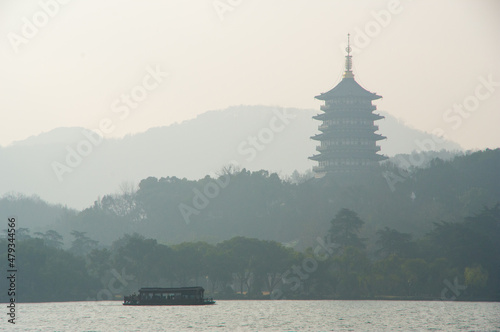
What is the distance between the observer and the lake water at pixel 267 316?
6719 cm

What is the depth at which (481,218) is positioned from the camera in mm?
105688

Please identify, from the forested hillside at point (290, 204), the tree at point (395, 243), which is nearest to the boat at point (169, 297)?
the tree at point (395, 243)

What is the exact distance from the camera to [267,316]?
251 feet

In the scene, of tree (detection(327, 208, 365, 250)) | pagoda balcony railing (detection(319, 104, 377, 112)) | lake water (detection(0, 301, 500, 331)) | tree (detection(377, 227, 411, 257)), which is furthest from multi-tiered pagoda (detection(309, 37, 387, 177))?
lake water (detection(0, 301, 500, 331))

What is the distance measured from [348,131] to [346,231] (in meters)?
41.6

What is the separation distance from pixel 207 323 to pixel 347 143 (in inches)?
3111

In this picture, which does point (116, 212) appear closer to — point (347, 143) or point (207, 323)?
point (347, 143)

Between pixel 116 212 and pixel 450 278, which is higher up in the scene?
pixel 116 212

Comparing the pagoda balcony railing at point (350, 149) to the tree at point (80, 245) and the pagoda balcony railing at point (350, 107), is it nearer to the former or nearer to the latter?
the pagoda balcony railing at point (350, 107)

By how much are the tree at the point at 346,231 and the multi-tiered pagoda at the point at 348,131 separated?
3633 cm

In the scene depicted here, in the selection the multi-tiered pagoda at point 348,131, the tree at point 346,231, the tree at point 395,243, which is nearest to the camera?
the tree at point 395,243

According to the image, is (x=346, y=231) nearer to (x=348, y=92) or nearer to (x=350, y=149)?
(x=350, y=149)

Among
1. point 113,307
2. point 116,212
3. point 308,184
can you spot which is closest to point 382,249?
point 113,307

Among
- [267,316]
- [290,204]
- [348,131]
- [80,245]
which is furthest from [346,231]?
[348,131]
